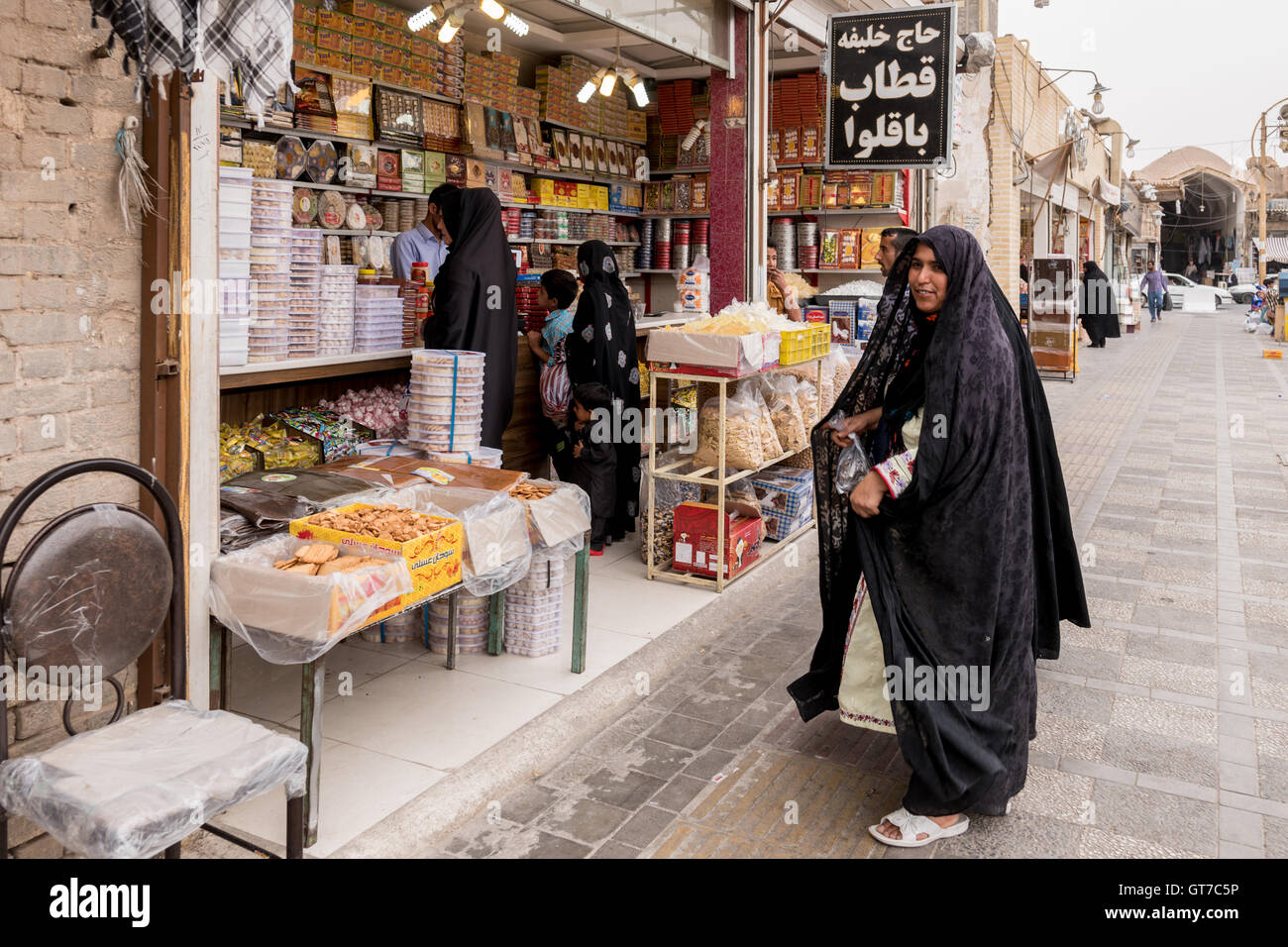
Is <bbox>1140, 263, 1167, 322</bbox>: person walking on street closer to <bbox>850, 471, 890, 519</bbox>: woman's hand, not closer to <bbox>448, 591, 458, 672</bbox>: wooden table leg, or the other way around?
<bbox>448, 591, 458, 672</bbox>: wooden table leg

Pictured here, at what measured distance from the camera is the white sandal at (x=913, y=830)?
11.1ft

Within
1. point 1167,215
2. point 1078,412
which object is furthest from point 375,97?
point 1167,215

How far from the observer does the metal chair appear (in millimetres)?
2289

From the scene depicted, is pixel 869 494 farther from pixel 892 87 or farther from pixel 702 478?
pixel 892 87

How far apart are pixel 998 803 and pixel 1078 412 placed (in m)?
11.1

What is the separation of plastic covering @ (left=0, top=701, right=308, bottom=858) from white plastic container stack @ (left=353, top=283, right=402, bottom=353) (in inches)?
109

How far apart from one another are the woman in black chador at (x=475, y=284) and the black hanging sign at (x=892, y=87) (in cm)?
397

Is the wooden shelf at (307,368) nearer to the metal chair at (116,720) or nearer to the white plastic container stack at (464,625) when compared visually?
the white plastic container stack at (464,625)

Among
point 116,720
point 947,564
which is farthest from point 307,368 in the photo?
point 947,564

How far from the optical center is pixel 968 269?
3.32 meters

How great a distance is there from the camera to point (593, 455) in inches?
247

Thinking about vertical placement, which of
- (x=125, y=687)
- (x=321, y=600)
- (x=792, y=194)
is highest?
(x=792, y=194)

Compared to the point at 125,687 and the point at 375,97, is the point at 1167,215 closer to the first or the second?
the point at 375,97

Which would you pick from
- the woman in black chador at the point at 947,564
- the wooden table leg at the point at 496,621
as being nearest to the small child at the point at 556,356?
the wooden table leg at the point at 496,621
